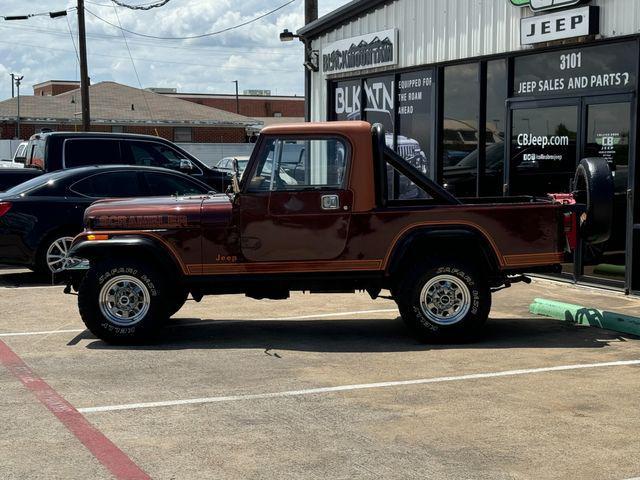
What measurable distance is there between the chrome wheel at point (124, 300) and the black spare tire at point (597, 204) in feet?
13.9

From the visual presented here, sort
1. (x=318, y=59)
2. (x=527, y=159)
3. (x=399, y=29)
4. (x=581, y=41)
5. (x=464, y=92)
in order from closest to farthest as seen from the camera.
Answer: (x=581, y=41), (x=527, y=159), (x=464, y=92), (x=399, y=29), (x=318, y=59)

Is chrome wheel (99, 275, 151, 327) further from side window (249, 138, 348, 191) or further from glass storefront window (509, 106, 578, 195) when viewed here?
glass storefront window (509, 106, 578, 195)

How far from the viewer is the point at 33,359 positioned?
28.0 feet

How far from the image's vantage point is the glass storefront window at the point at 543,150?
12.8 m

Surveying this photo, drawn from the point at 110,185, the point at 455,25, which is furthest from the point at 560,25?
the point at 110,185

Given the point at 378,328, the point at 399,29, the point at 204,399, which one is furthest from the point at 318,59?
the point at 204,399

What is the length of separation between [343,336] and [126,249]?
7.55 ft

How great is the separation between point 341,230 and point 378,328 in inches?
58.0

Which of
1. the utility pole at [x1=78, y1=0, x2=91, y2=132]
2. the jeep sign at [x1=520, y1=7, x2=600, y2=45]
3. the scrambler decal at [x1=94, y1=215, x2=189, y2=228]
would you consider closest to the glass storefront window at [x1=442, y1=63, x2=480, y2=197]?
the jeep sign at [x1=520, y1=7, x2=600, y2=45]

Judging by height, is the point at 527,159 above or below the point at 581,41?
below

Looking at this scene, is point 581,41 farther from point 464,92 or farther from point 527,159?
point 464,92

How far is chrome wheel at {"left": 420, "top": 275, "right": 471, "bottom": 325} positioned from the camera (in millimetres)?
9117

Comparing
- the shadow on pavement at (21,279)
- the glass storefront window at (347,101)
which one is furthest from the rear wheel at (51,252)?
the glass storefront window at (347,101)

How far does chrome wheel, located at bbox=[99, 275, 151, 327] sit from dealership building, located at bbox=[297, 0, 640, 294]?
3.18 metres
